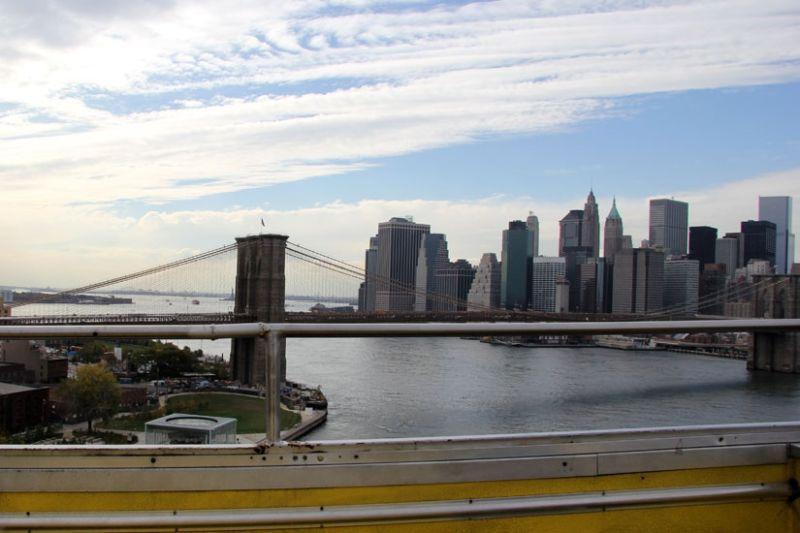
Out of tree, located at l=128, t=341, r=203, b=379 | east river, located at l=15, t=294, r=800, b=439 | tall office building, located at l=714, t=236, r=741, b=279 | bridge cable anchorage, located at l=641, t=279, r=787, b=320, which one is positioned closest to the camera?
tree, located at l=128, t=341, r=203, b=379

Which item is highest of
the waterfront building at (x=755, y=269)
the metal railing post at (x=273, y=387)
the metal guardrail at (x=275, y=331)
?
the waterfront building at (x=755, y=269)

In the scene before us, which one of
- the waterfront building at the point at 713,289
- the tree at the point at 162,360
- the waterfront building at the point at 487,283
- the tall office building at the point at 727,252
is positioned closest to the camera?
the tree at the point at 162,360

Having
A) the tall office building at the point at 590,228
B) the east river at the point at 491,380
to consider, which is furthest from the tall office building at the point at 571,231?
the east river at the point at 491,380

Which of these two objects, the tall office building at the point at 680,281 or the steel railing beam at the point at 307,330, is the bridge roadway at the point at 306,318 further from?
the tall office building at the point at 680,281

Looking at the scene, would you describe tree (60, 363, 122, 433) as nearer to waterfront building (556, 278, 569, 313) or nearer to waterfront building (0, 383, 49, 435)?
waterfront building (0, 383, 49, 435)

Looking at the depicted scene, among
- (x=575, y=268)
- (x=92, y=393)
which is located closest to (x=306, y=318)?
(x=92, y=393)

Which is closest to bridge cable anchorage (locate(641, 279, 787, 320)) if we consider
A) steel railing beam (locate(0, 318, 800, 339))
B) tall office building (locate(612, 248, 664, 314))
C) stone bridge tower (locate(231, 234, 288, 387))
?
tall office building (locate(612, 248, 664, 314))

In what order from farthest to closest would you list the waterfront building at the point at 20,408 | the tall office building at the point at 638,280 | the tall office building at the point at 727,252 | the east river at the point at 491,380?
the tall office building at the point at 727,252
the tall office building at the point at 638,280
the east river at the point at 491,380
the waterfront building at the point at 20,408

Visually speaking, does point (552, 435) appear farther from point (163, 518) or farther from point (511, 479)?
point (163, 518)
